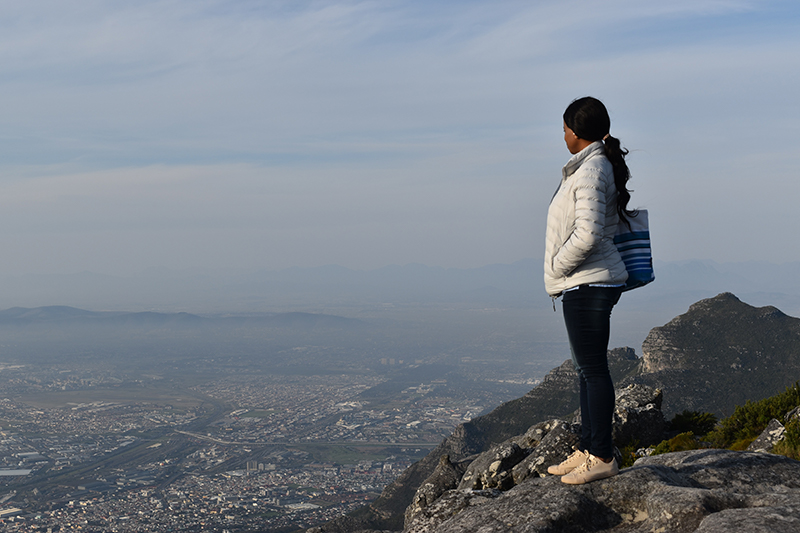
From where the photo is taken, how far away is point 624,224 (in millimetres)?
5859

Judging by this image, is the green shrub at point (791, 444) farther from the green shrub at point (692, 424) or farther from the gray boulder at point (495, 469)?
the green shrub at point (692, 424)

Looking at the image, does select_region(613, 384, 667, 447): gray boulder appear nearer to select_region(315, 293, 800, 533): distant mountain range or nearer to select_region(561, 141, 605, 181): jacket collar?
select_region(561, 141, 605, 181): jacket collar

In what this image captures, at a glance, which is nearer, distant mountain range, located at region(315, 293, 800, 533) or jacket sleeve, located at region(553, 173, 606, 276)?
jacket sleeve, located at region(553, 173, 606, 276)

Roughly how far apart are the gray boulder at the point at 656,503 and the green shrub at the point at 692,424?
1053 centimetres

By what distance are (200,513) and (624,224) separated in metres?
93.7

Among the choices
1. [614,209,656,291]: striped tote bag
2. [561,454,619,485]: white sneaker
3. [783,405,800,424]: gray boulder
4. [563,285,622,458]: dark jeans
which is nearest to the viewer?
[563,285,622,458]: dark jeans

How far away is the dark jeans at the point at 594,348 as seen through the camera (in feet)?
18.8

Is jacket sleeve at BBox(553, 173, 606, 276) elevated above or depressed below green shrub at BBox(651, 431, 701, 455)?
above

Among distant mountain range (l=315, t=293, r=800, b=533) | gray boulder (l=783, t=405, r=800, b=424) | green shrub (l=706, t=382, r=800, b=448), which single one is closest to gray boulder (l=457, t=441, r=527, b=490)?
gray boulder (l=783, t=405, r=800, b=424)

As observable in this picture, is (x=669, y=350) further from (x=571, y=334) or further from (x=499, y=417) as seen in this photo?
(x=571, y=334)

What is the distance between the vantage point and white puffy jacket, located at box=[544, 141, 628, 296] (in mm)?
5512

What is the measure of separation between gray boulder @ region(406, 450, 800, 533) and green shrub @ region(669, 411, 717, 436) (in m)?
10.5

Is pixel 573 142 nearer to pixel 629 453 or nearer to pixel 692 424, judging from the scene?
pixel 629 453

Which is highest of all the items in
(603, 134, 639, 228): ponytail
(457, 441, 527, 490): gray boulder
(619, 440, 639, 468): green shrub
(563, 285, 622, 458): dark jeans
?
(603, 134, 639, 228): ponytail
